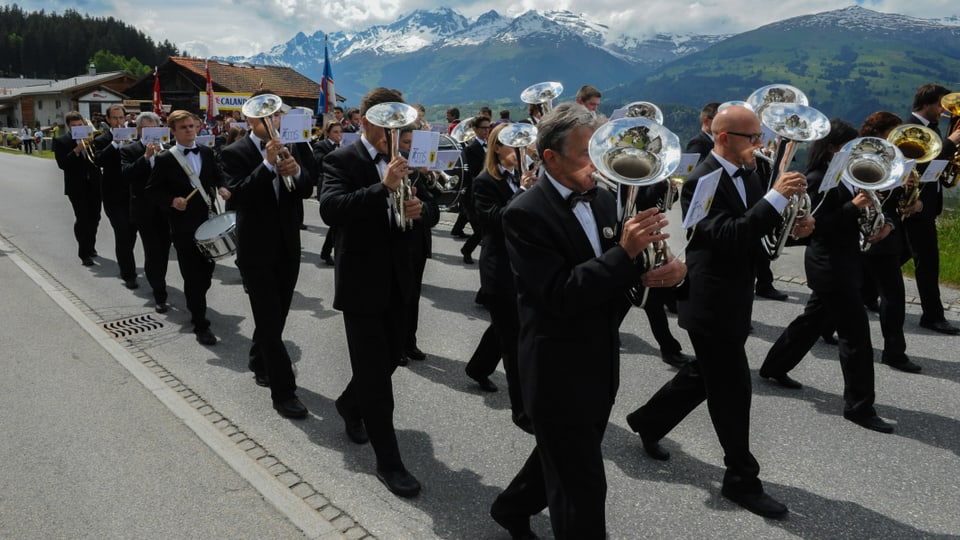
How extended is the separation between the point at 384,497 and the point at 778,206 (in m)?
2.57

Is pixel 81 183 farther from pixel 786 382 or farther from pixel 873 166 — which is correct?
pixel 873 166

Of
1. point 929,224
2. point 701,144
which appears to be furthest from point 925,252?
point 701,144

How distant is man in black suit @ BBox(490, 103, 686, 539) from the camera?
99.9 inches

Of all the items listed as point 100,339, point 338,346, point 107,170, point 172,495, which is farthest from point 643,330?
point 107,170

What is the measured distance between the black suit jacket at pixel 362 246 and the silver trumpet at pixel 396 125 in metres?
0.09

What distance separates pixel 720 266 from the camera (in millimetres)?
3752

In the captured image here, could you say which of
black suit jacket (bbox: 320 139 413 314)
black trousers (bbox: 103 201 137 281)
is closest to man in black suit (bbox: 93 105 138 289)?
black trousers (bbox: 103 201 137 281)

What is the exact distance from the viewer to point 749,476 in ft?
12.1

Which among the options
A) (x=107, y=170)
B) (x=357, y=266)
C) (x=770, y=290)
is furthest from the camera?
(x=107, y=170)

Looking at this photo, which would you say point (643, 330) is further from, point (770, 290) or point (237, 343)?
point (237, 343)

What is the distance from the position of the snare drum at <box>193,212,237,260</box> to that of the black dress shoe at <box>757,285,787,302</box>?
19.2ft

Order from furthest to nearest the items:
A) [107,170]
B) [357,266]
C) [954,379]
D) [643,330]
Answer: [107,170] → [643,330] → [954,379] → [357,266]

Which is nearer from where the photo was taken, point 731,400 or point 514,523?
point 514,523

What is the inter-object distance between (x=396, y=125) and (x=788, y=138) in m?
2.14
